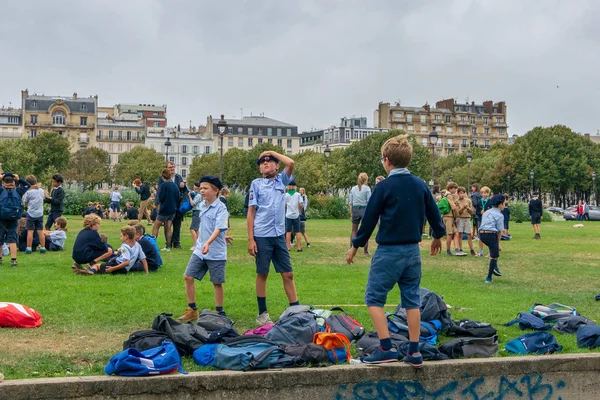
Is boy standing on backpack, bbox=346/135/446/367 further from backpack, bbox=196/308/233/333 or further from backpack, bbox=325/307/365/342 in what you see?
backpack, bbox=196/308/233/333

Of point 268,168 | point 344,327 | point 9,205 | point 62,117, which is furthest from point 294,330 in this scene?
point 62,117

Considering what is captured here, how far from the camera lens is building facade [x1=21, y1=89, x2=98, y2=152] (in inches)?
5655

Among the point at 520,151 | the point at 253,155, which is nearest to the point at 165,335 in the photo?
the point at 520,151

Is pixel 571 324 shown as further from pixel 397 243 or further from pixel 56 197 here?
pixel 56 197

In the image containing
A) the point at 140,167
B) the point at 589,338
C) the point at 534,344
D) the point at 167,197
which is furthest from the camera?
the point at 140,167

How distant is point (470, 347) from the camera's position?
766cm

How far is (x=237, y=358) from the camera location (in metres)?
6.86

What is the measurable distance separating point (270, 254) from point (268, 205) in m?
0.65

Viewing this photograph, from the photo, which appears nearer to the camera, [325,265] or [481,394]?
[481,394]

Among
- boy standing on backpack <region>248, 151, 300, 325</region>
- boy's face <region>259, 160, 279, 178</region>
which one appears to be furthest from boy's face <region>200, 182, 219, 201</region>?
boy's face <region>259, 160, 279, 178</region>

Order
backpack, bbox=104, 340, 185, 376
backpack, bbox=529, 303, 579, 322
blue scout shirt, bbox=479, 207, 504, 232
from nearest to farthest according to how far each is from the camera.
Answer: backpack, bbox=104, 340, 185, 376, backpack, bbox=529, 303, 579, 322, blue scout shirt, bbox=479, 207, 504, 232

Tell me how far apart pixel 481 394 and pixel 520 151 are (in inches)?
3317

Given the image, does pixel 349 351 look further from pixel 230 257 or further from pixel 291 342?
pixel 230 257

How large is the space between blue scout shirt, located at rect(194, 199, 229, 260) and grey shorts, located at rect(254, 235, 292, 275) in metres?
0.49
